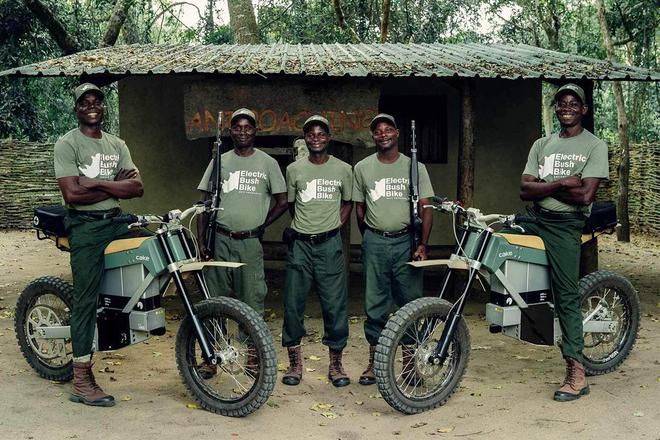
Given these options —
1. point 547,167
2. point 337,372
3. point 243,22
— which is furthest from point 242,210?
point 243,22

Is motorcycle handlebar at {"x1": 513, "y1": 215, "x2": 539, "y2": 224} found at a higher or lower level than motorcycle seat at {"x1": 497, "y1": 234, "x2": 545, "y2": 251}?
higher

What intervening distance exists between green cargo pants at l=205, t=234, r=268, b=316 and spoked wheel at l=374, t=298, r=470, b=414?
1.06m

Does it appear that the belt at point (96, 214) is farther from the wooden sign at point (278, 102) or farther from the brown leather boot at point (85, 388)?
the wooden sign at point (278, 102)

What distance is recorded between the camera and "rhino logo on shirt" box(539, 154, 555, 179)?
16.0 ft

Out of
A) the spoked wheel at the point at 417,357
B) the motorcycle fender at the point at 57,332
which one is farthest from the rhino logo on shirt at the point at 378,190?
the motorcycle fender at the point at 57,332

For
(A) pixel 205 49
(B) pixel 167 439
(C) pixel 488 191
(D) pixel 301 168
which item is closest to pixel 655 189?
(C) pixel 488 191

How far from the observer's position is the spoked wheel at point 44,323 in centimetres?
517

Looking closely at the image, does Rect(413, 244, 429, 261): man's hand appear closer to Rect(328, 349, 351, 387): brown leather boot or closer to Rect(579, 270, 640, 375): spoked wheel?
Rect(328, 349, 351, 387): brown leather boot

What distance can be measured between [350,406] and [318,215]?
1.25m

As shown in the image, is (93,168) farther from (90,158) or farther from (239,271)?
(239,271)

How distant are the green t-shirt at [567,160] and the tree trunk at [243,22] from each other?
11266 mm

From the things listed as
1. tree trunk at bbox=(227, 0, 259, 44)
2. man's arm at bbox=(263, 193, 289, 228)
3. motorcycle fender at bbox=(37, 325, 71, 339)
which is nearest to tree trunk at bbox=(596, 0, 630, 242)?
tree trunk at bbox=(227, 0, 259, 44)

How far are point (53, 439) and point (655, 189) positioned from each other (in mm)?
12709

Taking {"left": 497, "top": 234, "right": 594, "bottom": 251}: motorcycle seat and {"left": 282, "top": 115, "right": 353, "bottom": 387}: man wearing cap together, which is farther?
{"left": 282, "top": 115, "right": 353, "bottom": 387}: man wearing cap
